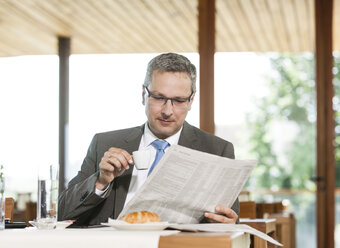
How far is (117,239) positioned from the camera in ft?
4.99

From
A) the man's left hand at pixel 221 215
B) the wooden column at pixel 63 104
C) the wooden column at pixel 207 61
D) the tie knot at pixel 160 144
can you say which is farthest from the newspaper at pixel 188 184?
→ the wooden column at pixel 63 104

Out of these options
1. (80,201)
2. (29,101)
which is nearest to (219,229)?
(80,201)

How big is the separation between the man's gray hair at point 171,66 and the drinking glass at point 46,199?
742mm

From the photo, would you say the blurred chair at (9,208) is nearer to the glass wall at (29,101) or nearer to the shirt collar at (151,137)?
the shirt collar at (151,137)

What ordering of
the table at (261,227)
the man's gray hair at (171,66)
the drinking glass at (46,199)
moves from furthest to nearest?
the man's gray hair at (171,66), the table at (261,227), the drinking glass at (46,199)

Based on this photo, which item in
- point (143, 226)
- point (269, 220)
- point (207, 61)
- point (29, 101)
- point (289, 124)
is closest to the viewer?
point (143, 226)

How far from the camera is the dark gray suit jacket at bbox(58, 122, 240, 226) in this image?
7.03 ft

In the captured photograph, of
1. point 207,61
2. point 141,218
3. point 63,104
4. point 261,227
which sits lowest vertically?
point 261,227

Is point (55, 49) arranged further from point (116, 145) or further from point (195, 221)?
point (195, 221)

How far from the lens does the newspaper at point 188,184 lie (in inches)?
70.4

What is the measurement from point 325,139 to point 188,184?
13.0 feet

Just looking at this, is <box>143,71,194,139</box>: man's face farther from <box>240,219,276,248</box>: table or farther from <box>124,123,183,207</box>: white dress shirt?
<box>240,219,276,248</box>: table

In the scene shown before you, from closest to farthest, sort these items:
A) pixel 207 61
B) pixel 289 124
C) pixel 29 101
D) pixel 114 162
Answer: pixel 114 162, pixel 289 124, pixel 207 61, pixel 29 101

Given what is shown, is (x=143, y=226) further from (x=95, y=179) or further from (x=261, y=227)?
(x=261, y=227)
